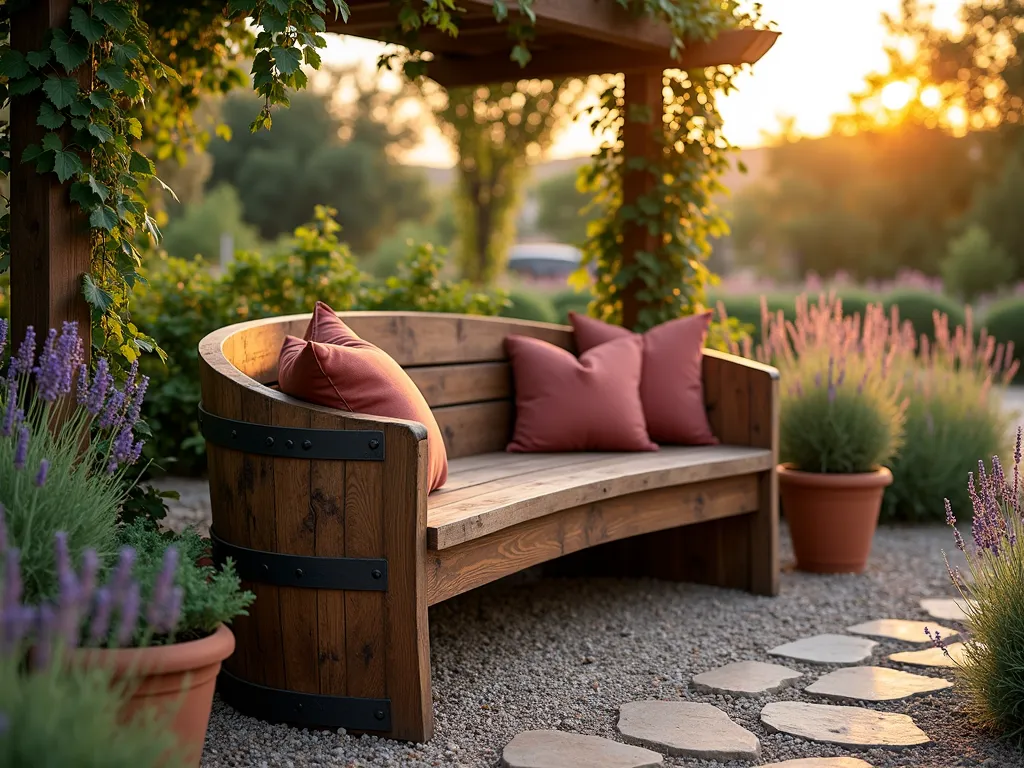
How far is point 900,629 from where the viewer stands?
3.69 m

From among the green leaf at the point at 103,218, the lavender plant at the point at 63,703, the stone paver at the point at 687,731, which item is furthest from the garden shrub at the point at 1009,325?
the lavender plant at the point at 63,703

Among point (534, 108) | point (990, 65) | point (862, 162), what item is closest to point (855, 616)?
point (534, 108)

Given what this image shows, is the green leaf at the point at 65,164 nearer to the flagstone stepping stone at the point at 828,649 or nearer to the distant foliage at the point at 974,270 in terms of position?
the flagstone stepping stone at the point at 828,649

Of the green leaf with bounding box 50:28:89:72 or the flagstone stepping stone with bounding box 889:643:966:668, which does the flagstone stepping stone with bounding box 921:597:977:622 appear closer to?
the flagstone stepping stone with bounding box 889:643:966:668

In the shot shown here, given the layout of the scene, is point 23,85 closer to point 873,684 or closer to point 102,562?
point 102,562

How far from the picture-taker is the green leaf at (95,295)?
2709mm

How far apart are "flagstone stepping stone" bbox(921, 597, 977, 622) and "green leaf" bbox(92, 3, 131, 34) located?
3128 mm

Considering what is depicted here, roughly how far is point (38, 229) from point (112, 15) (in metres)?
0.54

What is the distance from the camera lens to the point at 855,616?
3883 mm

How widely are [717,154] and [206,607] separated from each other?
338 centimetres

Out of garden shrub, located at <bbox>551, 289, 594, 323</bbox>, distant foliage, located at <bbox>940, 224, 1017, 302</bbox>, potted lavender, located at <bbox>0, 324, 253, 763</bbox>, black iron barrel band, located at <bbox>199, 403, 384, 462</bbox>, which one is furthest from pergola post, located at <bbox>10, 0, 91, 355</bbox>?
distant foliage, located at <bbox>940, 224, 1017, 302</bbox>

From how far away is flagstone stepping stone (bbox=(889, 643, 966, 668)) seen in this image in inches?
130

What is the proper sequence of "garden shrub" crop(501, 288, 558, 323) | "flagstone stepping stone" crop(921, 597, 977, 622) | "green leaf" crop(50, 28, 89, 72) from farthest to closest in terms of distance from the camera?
1. "garden shrub" crop(501, 288, 558, 323)
2. "flagstone stepping stone" crop(921, 597, 977, 622)
3. "green leaf" crop(50, 28, 89, 72)

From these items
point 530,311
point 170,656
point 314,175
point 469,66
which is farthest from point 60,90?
point 314,175
